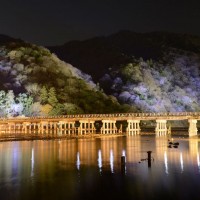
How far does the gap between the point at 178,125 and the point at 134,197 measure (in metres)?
130

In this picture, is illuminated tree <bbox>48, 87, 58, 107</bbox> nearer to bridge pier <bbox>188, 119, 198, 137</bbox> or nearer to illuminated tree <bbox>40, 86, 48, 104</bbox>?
illuminated tree <bbox>40, 86, 48, 104</bbox>

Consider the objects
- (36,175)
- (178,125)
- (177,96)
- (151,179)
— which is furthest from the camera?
(177,96)

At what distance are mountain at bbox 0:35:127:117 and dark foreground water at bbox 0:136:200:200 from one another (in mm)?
59616

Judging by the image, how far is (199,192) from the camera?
30.1 metres

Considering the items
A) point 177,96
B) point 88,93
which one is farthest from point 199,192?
point 177,96

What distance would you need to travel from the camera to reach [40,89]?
403 feet

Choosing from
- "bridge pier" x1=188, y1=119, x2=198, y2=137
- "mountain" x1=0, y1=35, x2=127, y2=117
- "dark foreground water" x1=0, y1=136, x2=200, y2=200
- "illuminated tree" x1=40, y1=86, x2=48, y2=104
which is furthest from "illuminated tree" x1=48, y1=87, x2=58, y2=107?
"dark foreground water" x1=0, y1=136, x2=200, y2=200

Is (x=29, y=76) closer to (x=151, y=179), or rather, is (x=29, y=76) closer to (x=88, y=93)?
(x=88, y=93)

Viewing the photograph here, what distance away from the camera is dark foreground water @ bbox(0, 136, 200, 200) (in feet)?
97.1

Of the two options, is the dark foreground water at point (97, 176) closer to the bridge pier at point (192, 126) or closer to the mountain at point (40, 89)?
the bridge pier at point (192, 126)

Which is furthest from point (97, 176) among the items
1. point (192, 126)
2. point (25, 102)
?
point (25, 102)

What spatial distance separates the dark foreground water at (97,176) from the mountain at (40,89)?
5962 cm

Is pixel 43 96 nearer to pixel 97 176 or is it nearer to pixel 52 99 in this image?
pixel 52 99

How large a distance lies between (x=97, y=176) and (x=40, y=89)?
8838 cm
